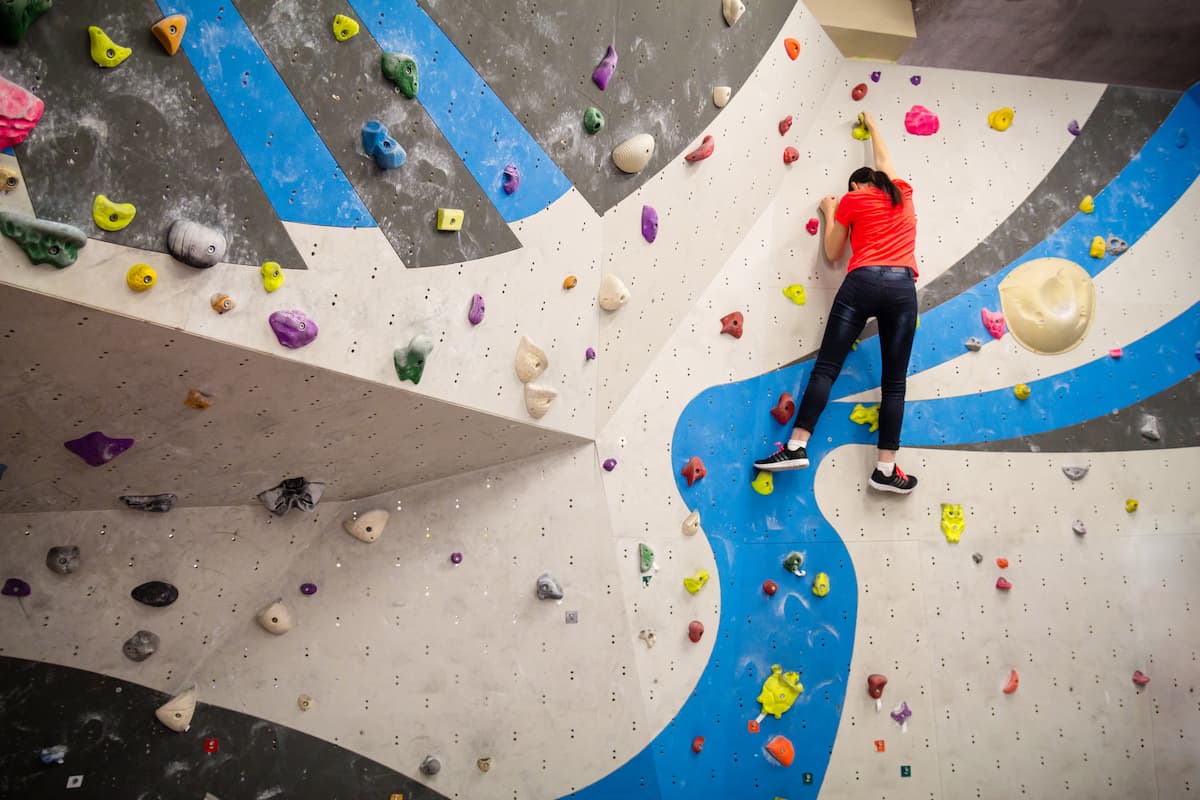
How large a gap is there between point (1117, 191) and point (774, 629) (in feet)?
8.05

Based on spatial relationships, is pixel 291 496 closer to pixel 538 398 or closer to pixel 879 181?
pixel 538 398

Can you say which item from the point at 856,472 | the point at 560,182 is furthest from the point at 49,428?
the point at 856,472

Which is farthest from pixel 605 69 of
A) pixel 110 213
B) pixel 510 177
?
pixel 110 213

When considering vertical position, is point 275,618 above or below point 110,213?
below

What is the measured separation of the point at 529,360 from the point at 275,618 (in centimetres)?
110

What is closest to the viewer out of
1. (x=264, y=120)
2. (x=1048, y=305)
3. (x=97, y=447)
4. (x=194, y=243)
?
(x=194, y=243)

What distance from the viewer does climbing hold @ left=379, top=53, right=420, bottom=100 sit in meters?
2.39

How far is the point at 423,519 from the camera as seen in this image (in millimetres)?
3047

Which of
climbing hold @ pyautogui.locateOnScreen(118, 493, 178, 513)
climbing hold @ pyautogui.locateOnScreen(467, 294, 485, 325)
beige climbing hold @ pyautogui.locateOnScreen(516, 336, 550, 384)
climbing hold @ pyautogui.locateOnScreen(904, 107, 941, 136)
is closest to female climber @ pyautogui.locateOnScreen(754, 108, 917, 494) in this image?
climbing hold @ pyautogui.locateOnScreen(904, 107, 941, 136)

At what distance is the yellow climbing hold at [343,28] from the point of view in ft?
7.53

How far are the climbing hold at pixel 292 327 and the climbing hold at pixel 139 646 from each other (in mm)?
1050

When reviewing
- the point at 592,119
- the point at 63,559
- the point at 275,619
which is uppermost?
the point at 592,119

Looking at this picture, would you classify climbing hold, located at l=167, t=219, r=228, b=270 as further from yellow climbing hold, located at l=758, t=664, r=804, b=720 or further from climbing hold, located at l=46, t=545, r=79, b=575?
yellow climbing hold, located at l=758, t=664, r=804, b=720

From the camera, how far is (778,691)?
336 centimetres
